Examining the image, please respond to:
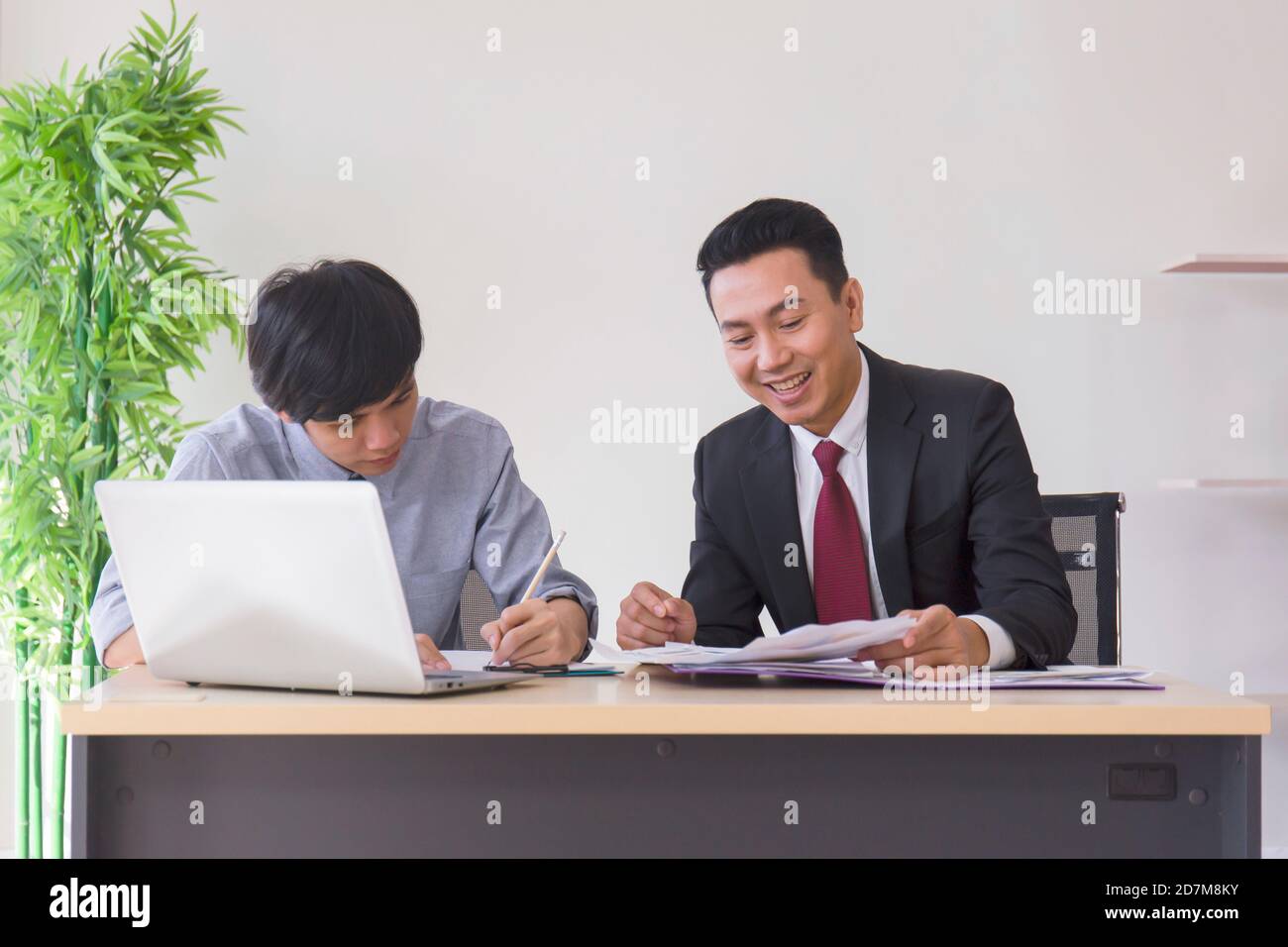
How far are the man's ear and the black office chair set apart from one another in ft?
1.45

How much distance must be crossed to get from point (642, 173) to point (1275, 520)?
73.3 inches

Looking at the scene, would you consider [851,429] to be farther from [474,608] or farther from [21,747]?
[21,747]

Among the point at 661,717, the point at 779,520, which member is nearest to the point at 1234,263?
the point at 779,520

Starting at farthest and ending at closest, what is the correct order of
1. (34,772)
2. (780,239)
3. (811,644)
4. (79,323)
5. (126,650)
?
(34,772), (79,323), (780,239), (126,650), (811,644)

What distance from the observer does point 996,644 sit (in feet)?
4.66

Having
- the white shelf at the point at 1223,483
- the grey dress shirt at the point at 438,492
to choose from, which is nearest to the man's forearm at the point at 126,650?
the grey dress shirt at the point at 438,492

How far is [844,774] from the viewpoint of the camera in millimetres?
1085

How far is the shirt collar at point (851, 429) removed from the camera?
188cm

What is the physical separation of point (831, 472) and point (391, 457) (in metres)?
0.63

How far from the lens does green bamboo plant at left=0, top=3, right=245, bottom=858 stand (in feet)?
9.01

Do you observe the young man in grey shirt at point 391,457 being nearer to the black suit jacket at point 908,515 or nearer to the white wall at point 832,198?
the black suit jacket at point 908,515

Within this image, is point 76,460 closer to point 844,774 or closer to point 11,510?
point 11,510
